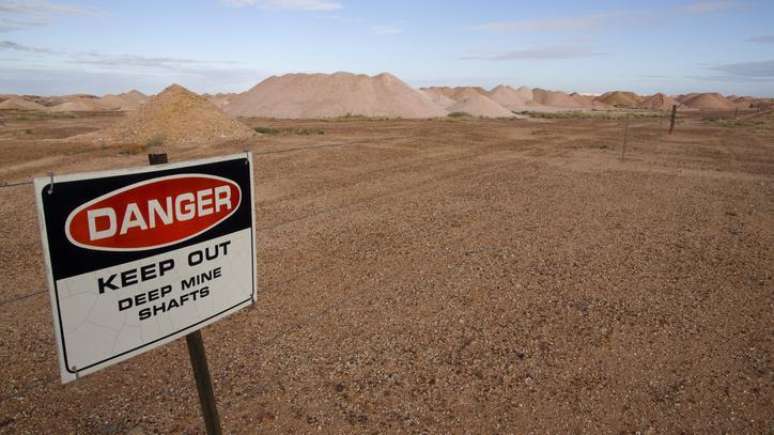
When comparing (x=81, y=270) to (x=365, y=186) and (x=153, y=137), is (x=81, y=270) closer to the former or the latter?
(x=365, y=186)

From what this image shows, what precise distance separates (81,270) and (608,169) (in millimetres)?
16461

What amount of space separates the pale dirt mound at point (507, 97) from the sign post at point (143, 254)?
10814 centimetres

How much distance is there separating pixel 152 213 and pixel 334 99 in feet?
189

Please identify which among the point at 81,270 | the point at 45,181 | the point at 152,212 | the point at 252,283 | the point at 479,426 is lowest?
the point at 479,426

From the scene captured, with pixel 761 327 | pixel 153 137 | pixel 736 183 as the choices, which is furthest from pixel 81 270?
pixel 153 137

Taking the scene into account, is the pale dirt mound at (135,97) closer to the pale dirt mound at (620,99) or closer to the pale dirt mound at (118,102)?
the pale dirt mound at (118,102)

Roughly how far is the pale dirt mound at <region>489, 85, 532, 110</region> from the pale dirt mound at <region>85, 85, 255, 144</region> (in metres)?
88.6

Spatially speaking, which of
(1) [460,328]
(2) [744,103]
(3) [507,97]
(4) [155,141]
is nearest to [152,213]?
(1) [460,328]

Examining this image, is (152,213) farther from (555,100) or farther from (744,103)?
(744,103)

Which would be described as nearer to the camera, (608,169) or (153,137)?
(608,169)

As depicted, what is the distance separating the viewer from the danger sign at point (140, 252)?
1.63 meters

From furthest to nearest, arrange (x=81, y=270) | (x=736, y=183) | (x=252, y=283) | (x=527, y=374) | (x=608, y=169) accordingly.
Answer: (x=608, y=169), (x=736, y=183), (x=527, y=374), (x=252, y=283), (x=81, y=270)

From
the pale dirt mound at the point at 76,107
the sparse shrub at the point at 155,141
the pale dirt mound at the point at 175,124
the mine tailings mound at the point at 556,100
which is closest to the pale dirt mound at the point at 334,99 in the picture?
the pale dirt mound at the point at 175,124

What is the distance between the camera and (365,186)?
489 inches
